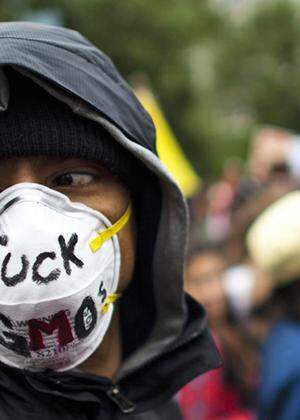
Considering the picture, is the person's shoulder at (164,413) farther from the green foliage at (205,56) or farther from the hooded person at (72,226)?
the green foliage at (205,56)

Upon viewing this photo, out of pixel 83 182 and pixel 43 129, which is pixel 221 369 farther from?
pixel 43 129

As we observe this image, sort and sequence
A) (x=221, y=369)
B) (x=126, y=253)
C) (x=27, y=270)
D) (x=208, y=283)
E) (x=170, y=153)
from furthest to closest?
1. (x=170, y=153)
2. (x=208, y=283)
3. (x=221, y=369)
4. (x=126, y=253)
5. (x=27, y=270)

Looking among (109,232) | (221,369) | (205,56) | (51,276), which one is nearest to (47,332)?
(51,276)

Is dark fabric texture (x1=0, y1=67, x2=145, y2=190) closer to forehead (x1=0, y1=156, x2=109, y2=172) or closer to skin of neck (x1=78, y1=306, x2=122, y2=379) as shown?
forehead (x1=0, y1=156, x2=109, y2=172)

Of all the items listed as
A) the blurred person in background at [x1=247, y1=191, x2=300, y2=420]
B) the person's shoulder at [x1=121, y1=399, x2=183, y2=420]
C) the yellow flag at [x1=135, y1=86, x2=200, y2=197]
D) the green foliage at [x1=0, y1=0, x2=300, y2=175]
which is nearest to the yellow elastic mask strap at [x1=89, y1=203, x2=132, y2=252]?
the person's shoulder at [x1=121, y1=399, x2=183, y2=420]

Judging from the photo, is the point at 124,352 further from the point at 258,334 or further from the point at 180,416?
the point at 258,334

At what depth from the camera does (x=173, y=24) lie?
31.8m

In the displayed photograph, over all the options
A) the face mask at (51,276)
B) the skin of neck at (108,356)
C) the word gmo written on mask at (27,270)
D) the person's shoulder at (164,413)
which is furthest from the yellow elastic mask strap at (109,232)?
the person's shoulder at (164,413)

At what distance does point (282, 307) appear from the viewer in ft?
11.8

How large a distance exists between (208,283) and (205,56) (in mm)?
40544

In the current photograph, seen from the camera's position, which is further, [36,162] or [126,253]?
[126,253]

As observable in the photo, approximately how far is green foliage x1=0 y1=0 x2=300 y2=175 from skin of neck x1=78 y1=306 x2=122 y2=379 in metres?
14.3

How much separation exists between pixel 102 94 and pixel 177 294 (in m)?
0.64

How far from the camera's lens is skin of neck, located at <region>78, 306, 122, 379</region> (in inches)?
87.6
